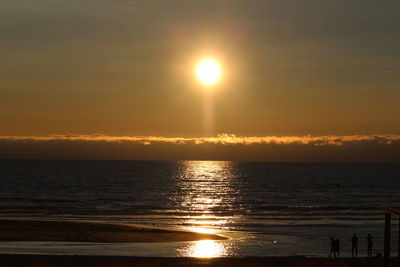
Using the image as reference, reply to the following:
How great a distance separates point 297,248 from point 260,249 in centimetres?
258

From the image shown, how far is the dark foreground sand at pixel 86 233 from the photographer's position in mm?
45844

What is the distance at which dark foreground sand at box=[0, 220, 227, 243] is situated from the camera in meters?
45.8

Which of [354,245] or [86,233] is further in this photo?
[86,233]

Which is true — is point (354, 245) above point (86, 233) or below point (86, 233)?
below

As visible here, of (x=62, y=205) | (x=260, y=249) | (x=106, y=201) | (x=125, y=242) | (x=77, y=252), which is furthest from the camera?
(x=106, y=201)

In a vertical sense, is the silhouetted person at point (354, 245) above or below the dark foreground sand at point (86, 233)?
below

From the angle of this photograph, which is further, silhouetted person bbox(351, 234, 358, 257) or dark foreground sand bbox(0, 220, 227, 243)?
dark foreground sand bbox(0, 220, 227, 243)

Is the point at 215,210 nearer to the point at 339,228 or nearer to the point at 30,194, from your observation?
the point at 339,228

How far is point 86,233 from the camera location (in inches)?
1946

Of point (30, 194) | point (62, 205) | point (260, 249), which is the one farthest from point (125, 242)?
point (30, 194)

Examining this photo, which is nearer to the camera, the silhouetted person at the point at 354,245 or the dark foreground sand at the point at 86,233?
the silhouetted person at the point at 354,245

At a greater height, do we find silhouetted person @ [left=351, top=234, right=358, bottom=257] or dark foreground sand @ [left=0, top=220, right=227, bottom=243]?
dark foreground sand @ [left=0, top=220, right=227, bottom=243]

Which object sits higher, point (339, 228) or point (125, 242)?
point (339, 228)

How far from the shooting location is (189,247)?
42.2 meters
